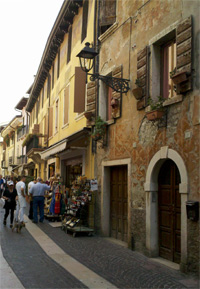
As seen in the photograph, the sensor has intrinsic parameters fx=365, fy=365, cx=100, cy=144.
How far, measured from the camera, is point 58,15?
55.1 ft

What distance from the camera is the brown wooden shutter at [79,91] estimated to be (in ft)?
43.5

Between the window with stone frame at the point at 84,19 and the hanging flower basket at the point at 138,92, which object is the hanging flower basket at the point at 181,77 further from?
the window with stone frame at the point at 84,19

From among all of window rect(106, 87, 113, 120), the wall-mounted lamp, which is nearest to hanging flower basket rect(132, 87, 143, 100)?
the wall-mounted lamp

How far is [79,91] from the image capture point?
13297 mm

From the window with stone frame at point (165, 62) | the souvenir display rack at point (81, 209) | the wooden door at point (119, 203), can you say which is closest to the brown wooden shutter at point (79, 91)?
the souvenir display rack at point (81, 209)

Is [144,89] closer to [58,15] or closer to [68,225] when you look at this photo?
[68,225]

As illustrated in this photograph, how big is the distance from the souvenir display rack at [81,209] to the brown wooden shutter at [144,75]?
372cm

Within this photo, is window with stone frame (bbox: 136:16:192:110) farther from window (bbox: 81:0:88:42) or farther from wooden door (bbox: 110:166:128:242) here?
window (bbox: 81:0:88:42)

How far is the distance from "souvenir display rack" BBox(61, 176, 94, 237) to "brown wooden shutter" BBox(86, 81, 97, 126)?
2041mm

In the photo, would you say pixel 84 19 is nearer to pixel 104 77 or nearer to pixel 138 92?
pixel 104 77

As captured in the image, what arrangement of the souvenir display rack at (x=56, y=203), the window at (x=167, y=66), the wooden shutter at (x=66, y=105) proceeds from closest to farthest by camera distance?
the window at (x=167, y=66) < the souvenir display rack at (x=56, y=203) < the wooden shutter at (x=66, y=105)

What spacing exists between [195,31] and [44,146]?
16.4 metres

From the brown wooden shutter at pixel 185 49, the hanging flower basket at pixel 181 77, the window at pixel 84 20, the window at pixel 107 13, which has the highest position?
the window at pixel 84 20

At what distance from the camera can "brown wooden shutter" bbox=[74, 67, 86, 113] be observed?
43.5ft
